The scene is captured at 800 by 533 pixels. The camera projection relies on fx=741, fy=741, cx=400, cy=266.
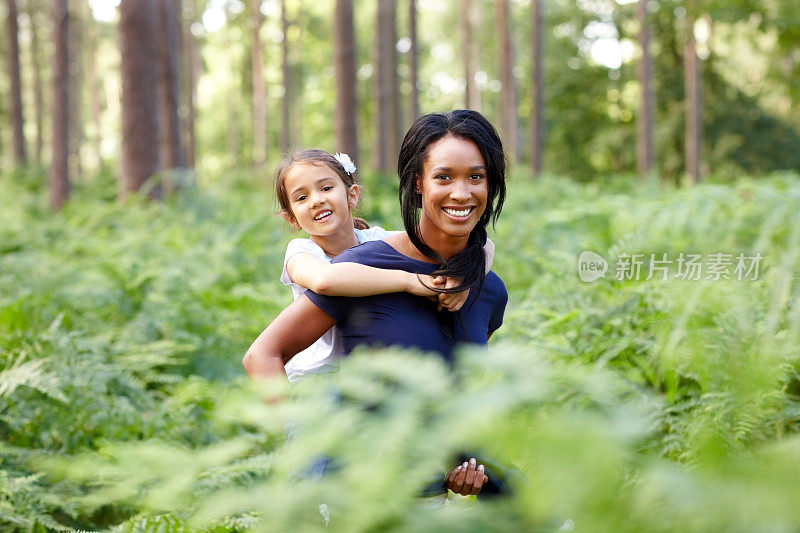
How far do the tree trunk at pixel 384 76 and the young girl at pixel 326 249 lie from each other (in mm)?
18526

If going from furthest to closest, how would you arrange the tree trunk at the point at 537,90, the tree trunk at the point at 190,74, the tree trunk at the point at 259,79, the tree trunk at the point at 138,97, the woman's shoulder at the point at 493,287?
1. the tree trunk at the point at 190,74
2. the tree trunk at the point at 259,79
3. the tree trunk at the point at 537,90
4. the tree trunk at the point at 138,97
5. the woman's shoulder at the point at 493,287

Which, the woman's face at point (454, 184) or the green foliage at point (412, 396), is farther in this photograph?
the woman's face at point (454, 184)

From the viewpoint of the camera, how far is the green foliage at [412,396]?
1.00 m

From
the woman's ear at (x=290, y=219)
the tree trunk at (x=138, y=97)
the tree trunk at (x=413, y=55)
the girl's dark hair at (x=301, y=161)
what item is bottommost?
the woman's ear at (x=290, y=219)

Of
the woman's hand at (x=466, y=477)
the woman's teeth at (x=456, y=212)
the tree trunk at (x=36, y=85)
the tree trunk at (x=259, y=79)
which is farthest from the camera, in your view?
the tree trunk at (x=36, y=85)

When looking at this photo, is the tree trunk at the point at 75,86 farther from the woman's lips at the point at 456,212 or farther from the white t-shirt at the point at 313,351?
the woman's lips at the point at 456,212

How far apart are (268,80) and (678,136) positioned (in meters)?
23.3

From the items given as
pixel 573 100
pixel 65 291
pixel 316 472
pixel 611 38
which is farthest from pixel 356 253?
pixel 573 100

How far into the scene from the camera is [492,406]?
1.00m

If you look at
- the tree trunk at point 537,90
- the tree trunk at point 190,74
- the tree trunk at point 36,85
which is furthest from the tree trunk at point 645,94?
the tree trunk at point 36,85

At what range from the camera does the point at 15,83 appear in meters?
25.5

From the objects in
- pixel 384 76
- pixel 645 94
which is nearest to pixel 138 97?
pixel 384 76

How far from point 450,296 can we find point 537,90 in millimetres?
22115

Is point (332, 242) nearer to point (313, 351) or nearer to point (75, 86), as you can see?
point (313, 351)
